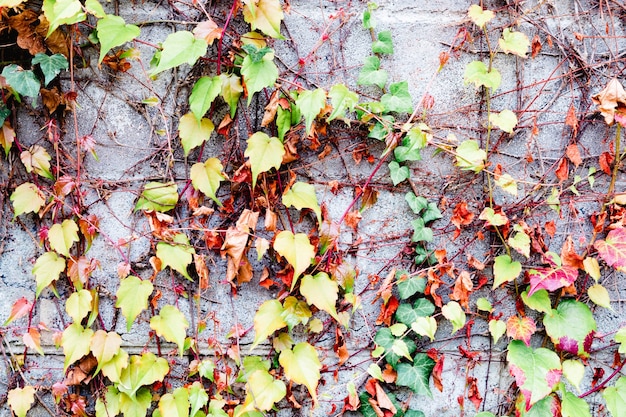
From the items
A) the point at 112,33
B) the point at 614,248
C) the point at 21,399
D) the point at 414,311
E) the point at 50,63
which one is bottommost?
the point at 21,399

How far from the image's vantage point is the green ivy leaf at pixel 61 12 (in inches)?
70.2

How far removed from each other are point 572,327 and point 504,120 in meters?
0.88

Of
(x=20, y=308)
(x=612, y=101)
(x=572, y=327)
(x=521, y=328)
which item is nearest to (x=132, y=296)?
(x=20, y=308)

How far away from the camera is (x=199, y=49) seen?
186cm

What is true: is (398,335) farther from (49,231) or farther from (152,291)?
(49,231)

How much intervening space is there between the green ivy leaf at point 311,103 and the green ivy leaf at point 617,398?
160 centimetres

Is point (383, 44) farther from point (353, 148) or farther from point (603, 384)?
point (603, 384)

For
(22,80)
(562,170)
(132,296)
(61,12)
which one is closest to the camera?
(61,12)

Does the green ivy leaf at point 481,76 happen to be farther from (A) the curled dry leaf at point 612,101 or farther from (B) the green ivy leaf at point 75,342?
(B) the green ivy leaf at point 75,342

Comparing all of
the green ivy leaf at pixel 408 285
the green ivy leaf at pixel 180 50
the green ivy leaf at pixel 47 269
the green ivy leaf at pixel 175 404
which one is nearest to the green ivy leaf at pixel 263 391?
the green ivy leaf at pixel 175 404

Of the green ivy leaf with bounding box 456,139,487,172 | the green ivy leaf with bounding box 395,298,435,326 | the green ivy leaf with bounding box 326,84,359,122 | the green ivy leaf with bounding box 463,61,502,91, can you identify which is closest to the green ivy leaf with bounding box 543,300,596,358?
the green ivy leaf with bounding box 395,298,435,326

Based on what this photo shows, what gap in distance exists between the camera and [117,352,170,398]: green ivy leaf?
6.81ft

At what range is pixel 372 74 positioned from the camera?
2.08 meters

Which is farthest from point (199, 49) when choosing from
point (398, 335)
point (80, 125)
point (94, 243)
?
point (398, 335)
